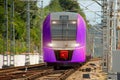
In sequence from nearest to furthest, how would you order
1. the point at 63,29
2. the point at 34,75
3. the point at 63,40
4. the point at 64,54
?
the point at 34,75
the point at 64,54
the point at 63,40
the point at 63,29

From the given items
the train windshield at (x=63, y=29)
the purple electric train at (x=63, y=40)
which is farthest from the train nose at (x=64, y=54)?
the train windshield at (x=63, y=29)

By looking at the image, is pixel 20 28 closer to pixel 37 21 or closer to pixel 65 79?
pixel 37 21

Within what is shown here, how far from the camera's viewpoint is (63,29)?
88.1 ft

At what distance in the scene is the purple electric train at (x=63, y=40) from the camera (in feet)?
85.7

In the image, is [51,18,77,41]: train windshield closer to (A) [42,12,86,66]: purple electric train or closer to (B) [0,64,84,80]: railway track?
(A) [42,12,86,66]: purple electric train

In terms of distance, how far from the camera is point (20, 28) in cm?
5872

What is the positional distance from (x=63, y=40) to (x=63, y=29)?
2.71 feet

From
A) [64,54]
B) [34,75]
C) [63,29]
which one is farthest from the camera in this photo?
[63,29]

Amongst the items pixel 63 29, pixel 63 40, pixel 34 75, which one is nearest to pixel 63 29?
pixel 63 29

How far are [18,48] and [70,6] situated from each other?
2392 inches

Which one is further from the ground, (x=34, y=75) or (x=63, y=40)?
(x=63, y=40)

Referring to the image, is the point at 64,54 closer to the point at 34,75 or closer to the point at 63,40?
the point at 63,40

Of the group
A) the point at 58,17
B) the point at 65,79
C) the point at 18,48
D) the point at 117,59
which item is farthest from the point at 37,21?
the point at 117,59

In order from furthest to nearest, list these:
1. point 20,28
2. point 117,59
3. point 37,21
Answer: point 37,21 → point 20,28 → point 117,59
